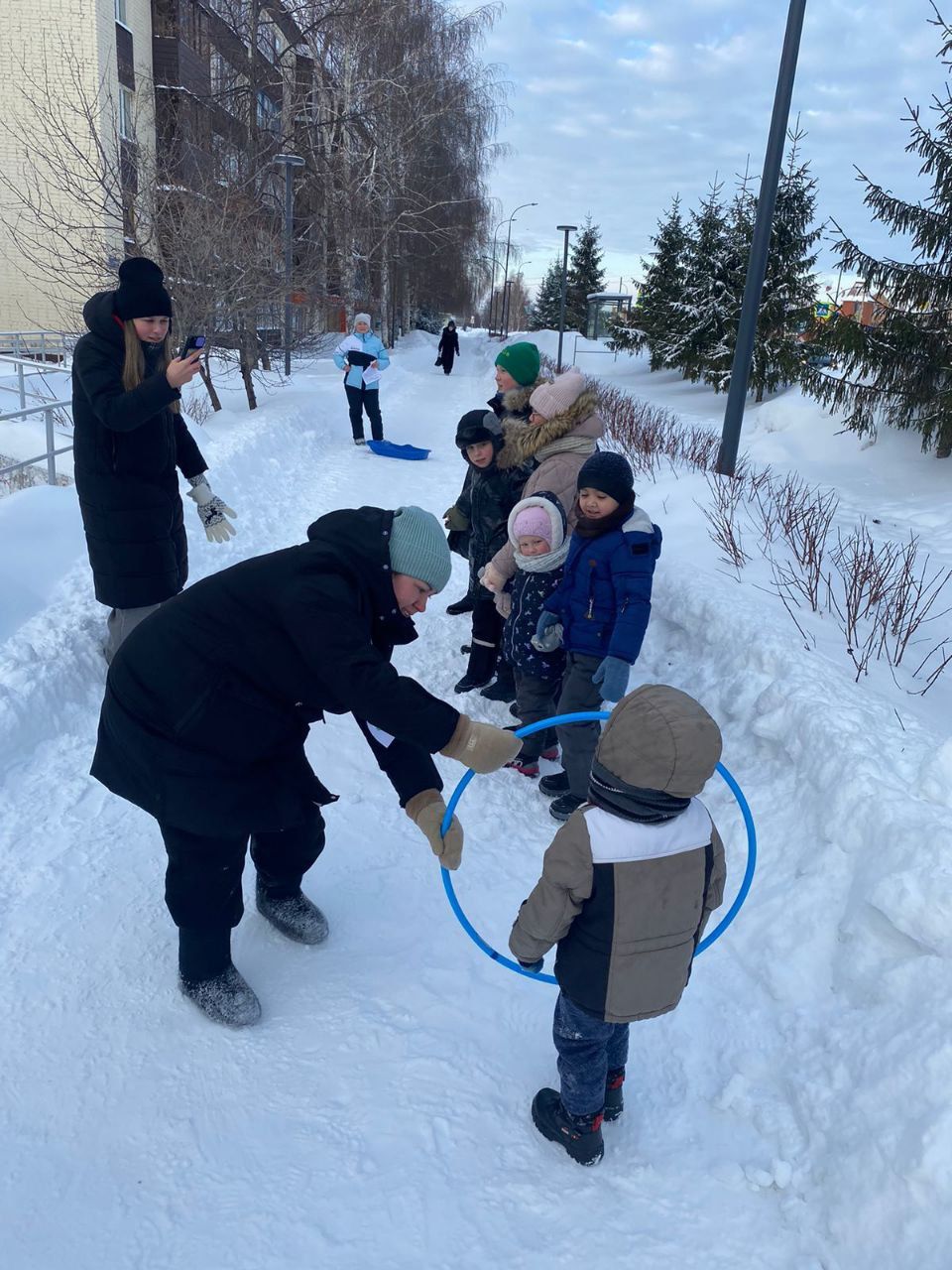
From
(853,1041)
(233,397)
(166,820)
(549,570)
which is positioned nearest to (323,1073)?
(166,820)

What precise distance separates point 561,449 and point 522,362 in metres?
1.05

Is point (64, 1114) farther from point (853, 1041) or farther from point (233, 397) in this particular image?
point (233, 397)

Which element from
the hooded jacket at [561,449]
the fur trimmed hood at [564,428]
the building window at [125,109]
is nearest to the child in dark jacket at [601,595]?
the hooded jacket at [561,449]

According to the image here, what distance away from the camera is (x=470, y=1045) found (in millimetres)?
2594

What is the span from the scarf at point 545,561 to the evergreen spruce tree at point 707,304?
14.6m

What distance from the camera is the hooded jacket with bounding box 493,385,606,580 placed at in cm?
408

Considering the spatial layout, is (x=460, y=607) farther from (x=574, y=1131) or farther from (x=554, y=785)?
(x=574, y=1131)

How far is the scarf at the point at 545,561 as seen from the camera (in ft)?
12.6

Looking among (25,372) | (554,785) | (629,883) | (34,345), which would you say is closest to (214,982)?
(629,883)

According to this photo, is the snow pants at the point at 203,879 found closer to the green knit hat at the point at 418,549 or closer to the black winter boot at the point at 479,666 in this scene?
the green knit hat at the point at 418,549

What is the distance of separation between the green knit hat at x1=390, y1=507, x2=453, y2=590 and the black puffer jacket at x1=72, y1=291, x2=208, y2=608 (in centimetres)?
160

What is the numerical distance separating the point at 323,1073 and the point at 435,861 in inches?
43.5

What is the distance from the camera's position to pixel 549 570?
3881 millimetres

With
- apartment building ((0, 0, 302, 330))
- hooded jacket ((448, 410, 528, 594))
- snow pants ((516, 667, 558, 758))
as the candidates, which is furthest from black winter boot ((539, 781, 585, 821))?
apartment building ((0, 0, 302, 330))
